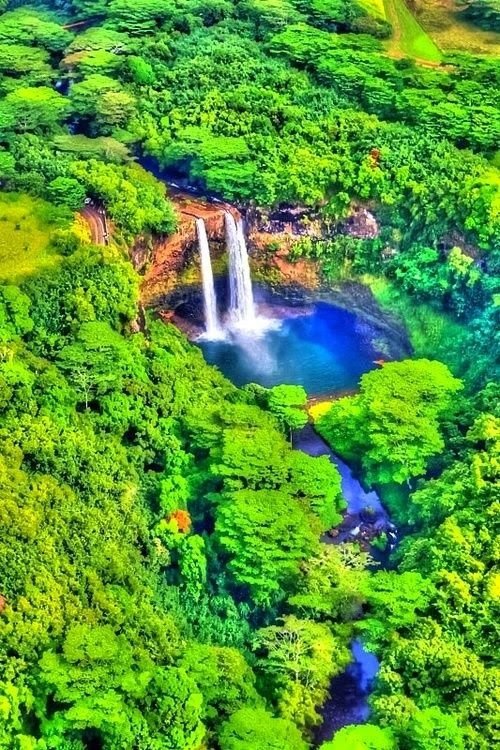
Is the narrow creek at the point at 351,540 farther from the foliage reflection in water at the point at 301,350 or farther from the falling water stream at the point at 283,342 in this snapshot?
the foliage reflection in water at the point at 301,350

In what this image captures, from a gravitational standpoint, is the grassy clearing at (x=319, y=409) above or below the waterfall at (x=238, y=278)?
below

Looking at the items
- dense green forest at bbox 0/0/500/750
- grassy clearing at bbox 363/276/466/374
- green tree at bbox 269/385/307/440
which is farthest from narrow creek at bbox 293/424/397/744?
grassy clearing at bbox 363/276/466/374

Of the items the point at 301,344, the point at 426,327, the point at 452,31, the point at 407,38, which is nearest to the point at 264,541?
the point at 301,344

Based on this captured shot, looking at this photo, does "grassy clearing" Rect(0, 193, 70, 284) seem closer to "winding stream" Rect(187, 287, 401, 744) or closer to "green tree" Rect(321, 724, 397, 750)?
"winding stream" Rect(187, 287, 401, 744)

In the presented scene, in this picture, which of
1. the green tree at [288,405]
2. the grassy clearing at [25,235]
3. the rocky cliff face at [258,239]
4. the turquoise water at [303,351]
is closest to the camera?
the green tree at [288,405]

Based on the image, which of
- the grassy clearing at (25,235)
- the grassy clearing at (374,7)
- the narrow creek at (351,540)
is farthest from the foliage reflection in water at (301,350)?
the grassy clearing at (374,7)

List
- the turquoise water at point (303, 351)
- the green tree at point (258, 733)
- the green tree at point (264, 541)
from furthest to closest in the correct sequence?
the turquoise water at point (303, 351) < the green tree at point (264, 541) < the green tree at point (258, 733)

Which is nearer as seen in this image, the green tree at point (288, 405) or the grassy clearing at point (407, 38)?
the green tree at point (288, 405)

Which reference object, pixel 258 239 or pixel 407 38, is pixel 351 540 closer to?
pixel 258 239
